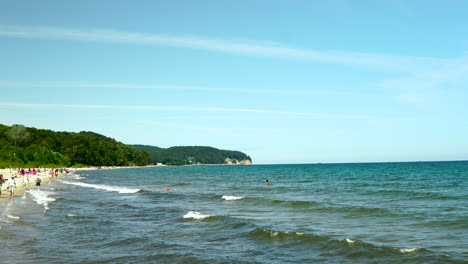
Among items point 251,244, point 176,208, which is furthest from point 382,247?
point 176,208

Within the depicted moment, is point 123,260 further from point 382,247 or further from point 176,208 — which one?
point 176,208

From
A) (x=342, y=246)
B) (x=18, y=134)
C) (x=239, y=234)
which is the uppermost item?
(x=18, y=134)

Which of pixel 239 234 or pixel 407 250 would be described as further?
pixel 239 234

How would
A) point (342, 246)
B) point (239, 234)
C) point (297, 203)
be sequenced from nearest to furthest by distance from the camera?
point (342, 246), point (239, 234), point (297, 203)

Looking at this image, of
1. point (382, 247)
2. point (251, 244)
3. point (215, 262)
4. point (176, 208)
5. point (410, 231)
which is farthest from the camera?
point (176, 208)

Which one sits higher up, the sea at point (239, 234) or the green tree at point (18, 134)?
the green tree at point (18, 134)

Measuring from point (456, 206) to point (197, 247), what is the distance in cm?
2391

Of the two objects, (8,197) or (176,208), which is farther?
(8,197)

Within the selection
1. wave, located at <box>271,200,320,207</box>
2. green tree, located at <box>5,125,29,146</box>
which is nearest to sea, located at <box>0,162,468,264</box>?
wave, located at <box>271,200,320,207</box>

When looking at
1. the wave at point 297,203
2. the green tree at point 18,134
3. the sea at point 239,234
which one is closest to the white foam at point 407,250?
the sea at point 239,234

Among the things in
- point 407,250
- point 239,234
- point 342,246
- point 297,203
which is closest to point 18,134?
point 297,203

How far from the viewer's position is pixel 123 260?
53.7 ft

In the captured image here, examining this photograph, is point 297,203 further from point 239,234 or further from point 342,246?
point 342,246

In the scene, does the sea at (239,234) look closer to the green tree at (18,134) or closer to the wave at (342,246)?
the wave at (342,246)
